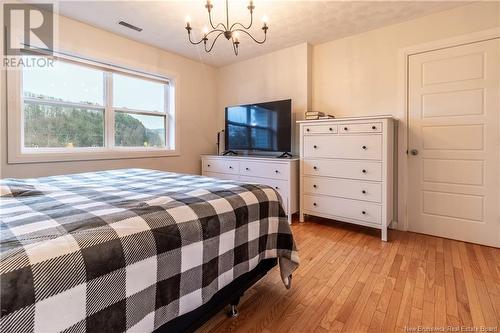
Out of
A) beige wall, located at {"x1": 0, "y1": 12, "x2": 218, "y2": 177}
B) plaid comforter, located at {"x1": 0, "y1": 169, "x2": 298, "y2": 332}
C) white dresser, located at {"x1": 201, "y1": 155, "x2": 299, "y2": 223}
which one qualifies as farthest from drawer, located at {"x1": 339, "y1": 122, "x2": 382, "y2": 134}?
beige wall, located at {"x1": 0, "y1": 12, "x2": 218, "y2": 177}

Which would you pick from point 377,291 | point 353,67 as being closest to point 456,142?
point 353,67

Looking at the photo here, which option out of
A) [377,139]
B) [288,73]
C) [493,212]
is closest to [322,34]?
[288,73]

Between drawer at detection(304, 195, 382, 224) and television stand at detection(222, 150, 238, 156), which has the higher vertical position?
television stand at detection(222, 150, 238, 156)

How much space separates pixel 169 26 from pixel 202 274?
285 cm

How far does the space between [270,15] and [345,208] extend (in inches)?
88.1

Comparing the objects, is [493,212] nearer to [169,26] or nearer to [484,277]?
[484,277]

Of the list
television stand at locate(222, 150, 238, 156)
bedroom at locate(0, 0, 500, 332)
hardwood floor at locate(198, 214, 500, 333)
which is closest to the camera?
bedroom at locate(0, 0, 500, 332)

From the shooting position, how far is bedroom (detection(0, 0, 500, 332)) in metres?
0.89

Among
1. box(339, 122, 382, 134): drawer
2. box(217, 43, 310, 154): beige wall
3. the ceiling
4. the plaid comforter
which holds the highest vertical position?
the ceiling

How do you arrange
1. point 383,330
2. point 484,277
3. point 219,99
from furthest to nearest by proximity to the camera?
point 219,99
point 484,277
point 383,330

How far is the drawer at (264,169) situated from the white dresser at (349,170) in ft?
0.78

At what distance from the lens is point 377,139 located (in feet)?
8.50

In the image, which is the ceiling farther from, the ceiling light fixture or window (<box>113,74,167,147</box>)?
window (<box>113,74,167,147</box>)

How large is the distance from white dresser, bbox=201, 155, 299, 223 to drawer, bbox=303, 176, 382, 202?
0.19 m
